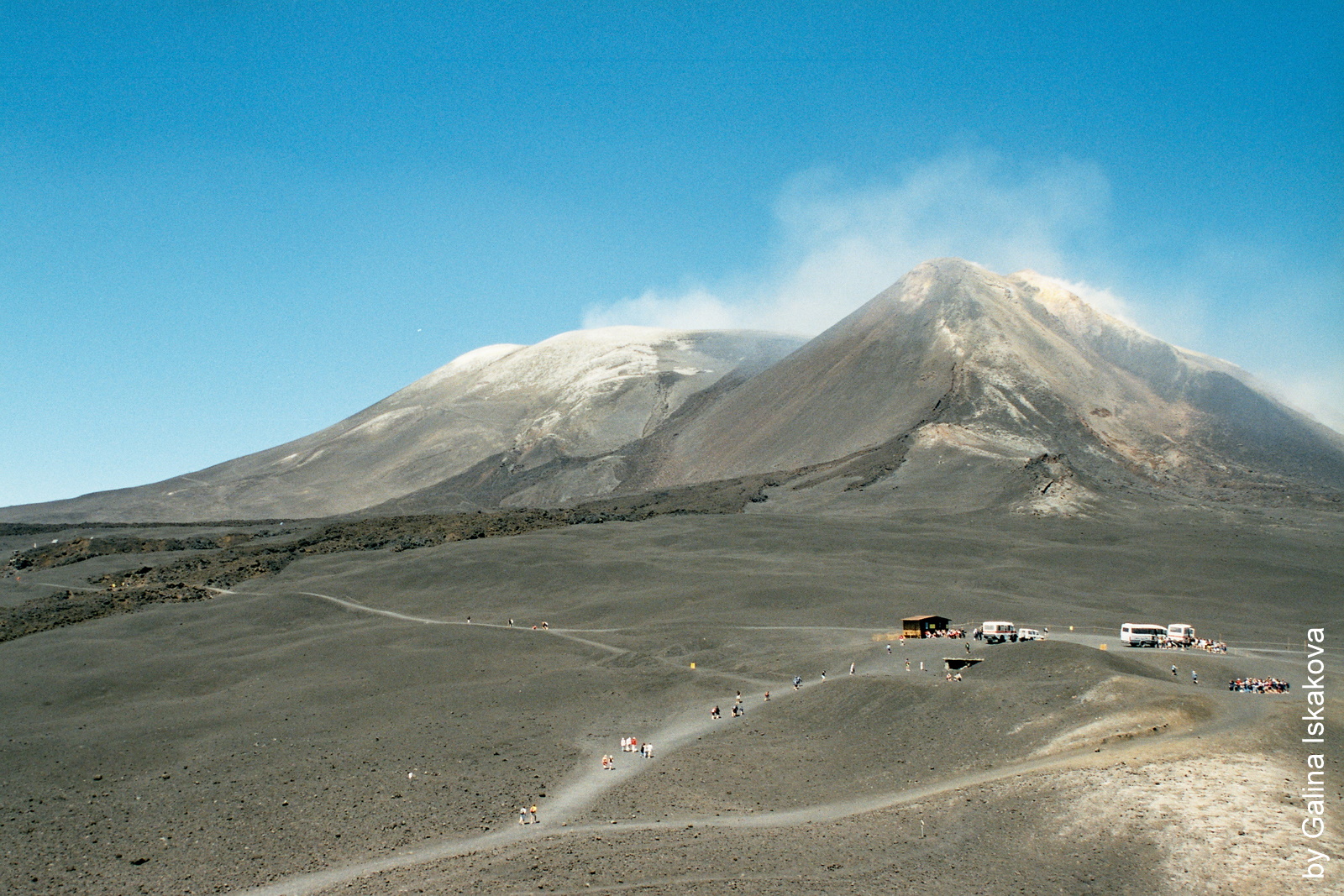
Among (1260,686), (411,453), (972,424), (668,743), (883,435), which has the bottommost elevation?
(1260,686)

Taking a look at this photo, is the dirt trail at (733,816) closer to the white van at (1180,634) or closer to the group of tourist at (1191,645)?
the group of tourist at (1191,645)

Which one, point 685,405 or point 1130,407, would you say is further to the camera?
point 685,405

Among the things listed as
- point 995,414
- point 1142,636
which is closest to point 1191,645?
point 1142,636

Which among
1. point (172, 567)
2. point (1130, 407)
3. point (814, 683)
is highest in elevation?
point (1130, 407)

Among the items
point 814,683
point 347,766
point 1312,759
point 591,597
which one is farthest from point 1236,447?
point 347,766

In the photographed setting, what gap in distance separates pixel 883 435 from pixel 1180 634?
6634 centimetres

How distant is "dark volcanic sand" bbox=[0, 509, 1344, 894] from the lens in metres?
20.1

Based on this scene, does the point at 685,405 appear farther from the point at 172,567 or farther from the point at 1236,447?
the point at 172,567

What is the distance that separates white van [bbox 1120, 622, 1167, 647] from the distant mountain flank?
36921mm

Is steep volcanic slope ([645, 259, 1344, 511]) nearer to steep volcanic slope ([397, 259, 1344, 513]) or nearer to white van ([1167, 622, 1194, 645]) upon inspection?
steep volcanic slope ([397, 259, 1344, 513])

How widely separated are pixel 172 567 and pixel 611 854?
66.2m

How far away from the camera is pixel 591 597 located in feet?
198

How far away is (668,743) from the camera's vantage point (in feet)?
104

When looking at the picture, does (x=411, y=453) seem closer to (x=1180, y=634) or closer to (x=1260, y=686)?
(x=1180, y=634)
